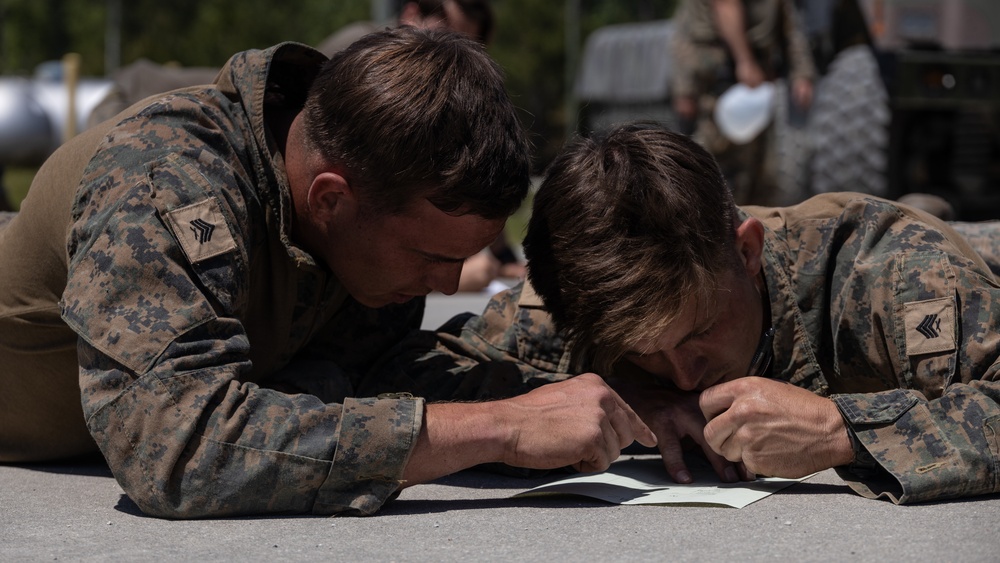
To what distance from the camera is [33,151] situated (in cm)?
1001

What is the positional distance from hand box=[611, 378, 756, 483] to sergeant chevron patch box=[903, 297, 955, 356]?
43 centimetres

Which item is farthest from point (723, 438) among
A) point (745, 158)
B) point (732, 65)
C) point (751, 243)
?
point (732, 65)

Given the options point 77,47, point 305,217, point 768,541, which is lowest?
point 77,47

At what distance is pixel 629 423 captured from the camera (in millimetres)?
2479

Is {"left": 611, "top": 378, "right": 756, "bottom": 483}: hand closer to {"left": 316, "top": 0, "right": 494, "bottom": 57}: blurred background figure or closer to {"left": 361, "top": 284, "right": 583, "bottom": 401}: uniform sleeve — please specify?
{"left": 361, "top": 284, "right": 583, "bottom": 401}: uniform sleeve

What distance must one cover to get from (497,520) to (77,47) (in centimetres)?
4477

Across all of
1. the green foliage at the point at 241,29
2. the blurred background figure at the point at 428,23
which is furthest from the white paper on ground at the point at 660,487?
the green foliage at the point at 241,29

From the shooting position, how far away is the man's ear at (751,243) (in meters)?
2.70

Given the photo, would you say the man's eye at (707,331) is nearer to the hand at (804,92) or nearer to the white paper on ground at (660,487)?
the white paper on ground at (660,487)

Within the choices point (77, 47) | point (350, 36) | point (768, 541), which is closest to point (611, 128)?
point (768, 541)

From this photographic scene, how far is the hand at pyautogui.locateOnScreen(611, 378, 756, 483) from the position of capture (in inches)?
106

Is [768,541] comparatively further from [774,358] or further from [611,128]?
[611,128]

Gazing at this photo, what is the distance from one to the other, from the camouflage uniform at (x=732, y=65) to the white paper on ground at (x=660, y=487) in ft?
15.6

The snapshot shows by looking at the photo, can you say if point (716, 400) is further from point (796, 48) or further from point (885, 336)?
point (796, 48)
